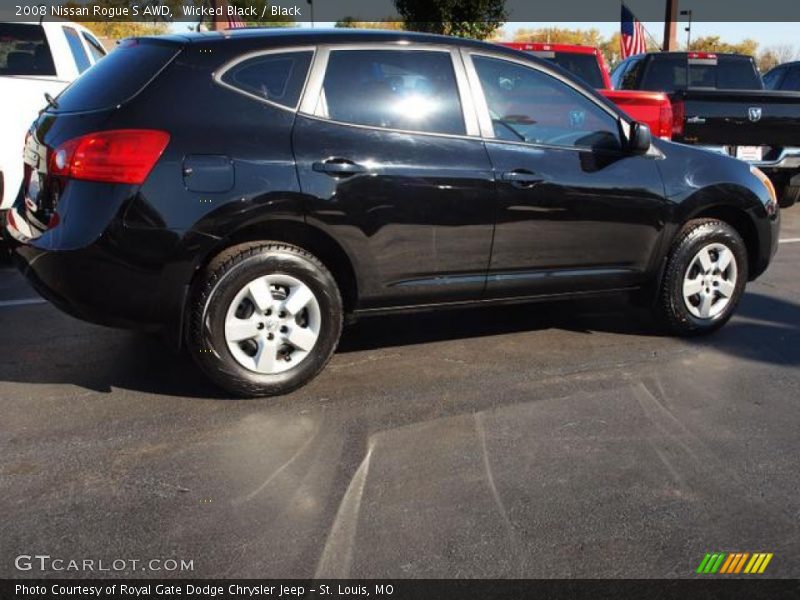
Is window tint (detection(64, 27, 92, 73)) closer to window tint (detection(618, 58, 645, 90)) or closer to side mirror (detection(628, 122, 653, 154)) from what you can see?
side mirror (detection(628, 122, 653, 154))

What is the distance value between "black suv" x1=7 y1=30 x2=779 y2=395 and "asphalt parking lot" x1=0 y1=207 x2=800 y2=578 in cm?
43

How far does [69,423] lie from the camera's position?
3.78 m

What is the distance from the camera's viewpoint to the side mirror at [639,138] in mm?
4633

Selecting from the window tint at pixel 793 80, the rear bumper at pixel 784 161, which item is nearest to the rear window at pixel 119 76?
the rear bumper at pixel 784 161

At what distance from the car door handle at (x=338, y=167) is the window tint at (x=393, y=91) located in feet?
0.76

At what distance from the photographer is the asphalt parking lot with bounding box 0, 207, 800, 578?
283 centimetres


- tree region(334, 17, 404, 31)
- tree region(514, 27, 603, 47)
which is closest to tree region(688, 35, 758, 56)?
tree region(514, 27, 603, 47)

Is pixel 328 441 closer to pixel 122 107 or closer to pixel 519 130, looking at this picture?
pixel 122 107

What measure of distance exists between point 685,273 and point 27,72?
5.89 m

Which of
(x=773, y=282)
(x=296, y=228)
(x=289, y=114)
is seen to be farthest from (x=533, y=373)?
(x=773, y=282)

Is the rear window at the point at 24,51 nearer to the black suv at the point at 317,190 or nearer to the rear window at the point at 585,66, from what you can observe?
the black suv at the point at 317,190

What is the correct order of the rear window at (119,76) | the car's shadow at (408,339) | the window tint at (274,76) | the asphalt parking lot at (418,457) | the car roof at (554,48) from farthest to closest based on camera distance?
the car roof at (554,48), the car's shadow at (408,339), the window tint at (274,76), the rear window at (119,76), the asphalt parking lot at (418,457)

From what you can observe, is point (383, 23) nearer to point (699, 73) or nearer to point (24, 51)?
point (699, 73)
